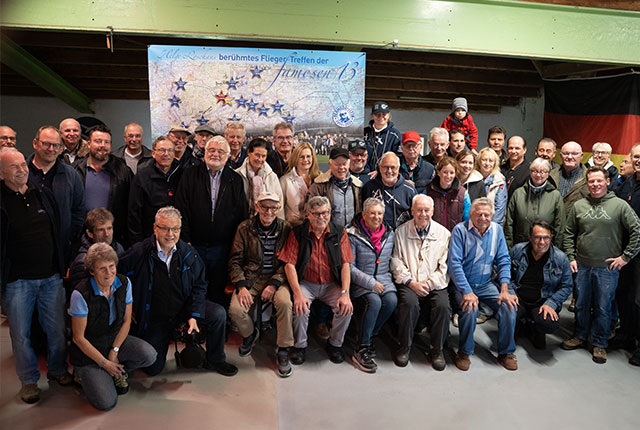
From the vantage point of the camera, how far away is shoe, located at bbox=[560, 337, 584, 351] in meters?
4.02

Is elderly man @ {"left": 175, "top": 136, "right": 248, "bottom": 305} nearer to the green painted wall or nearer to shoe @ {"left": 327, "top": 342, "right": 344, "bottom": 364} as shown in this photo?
shoe @ {"left": 327, "top": 342, "right": 344, "bottom": 364}

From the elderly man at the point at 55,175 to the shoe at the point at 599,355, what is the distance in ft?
14.3

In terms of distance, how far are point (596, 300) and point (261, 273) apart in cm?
296

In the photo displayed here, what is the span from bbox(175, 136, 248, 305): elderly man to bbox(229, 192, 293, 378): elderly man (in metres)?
0.14

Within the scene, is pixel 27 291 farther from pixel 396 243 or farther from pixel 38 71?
pixel 38 71

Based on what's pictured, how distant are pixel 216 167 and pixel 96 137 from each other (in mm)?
1043

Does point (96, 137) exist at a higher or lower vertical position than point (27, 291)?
higher

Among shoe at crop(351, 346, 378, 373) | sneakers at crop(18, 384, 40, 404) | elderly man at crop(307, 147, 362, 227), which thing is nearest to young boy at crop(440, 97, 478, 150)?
elderly man at crop(307, 147, 362, 227)

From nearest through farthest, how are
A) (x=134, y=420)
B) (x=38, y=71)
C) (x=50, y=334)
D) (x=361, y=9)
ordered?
(x=134, y=420) < (x=50, y=334) < (x=361, y=9) < (x=38, y=71)

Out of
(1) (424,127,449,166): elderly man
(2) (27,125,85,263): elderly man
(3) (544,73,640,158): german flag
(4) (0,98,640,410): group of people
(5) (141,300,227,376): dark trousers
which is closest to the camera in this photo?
(4) (0,98,640,410): group of people

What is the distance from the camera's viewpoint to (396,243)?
393cm

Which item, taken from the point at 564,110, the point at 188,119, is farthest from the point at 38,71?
the point at 564,110

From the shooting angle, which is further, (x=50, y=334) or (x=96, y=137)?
(x=96, y=137)

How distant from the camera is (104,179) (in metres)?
3.82
